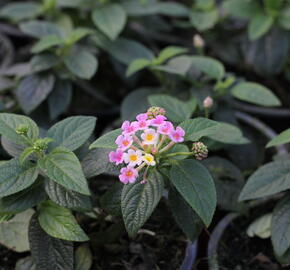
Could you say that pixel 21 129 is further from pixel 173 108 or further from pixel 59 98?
pixel 59 98

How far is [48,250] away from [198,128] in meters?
0.60

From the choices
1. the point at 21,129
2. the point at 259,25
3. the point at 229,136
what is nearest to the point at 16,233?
the point at 21,129

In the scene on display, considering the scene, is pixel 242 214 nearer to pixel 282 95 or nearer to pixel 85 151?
pixel 85 151

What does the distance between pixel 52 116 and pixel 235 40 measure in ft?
3.83

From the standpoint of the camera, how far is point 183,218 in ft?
4.75

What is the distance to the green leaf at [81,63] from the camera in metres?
2.12

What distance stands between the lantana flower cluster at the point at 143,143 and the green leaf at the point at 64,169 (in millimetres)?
107

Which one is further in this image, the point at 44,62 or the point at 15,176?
the point at 44,62

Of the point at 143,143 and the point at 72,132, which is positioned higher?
the point at 143,143

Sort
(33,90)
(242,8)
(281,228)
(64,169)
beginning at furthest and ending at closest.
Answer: (242,8)
(33,90)
(281,228)
(64,169)

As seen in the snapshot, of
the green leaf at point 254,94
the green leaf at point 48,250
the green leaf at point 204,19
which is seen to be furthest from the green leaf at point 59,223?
→ the green leaf at point 204,19

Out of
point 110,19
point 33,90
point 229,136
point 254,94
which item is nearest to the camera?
point 229,136

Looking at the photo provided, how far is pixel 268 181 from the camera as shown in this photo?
163cm

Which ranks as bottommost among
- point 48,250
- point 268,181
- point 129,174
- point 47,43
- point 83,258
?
point 83,258
